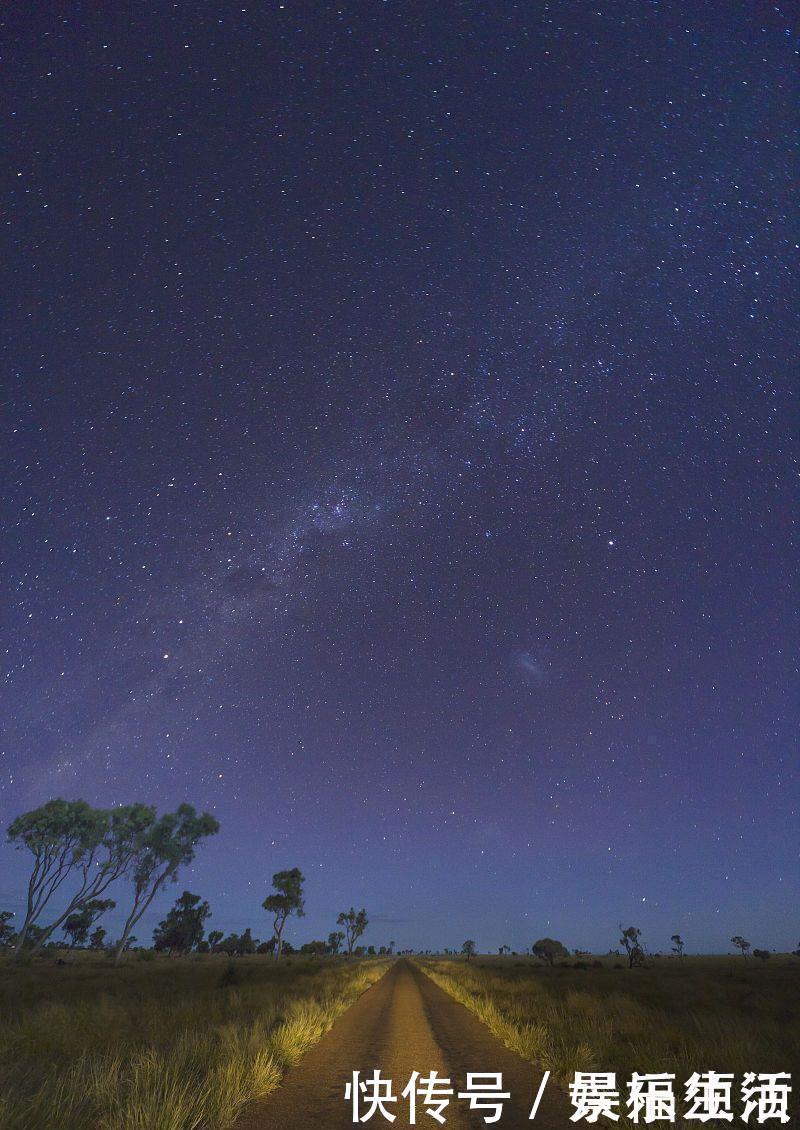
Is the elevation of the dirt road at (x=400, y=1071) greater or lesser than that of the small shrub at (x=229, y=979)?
greater

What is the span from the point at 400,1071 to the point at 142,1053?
4.55 metres

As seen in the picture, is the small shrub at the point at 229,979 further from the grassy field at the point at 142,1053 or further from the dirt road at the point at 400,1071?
the dirt road at the point at 400,1071

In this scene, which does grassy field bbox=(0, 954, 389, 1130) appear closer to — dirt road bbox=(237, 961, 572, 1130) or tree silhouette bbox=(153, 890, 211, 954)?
dirt road bbox=(237, 961, 572, 1130)

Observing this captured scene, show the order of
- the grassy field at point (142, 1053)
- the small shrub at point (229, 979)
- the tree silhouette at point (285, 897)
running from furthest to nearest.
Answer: the tree silhouette at point (285, 897), the small shrub at point (229, 979), the grassy field at point (142, 1053)

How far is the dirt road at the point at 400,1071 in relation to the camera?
23.6 feet

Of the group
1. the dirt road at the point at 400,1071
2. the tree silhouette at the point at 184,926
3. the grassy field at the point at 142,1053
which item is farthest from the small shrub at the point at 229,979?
the tree silhouette at the point at 184,926

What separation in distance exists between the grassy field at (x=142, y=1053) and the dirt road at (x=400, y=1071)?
495mm

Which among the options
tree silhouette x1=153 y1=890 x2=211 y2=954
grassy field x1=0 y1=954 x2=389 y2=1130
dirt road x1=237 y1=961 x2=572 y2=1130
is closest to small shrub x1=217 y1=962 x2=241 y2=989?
grassy field x1=0 y1=954 x2=389 y2=1130

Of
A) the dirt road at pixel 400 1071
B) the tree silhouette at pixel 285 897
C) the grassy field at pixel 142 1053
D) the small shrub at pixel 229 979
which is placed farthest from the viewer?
the tree silhouette at pixel 285 897

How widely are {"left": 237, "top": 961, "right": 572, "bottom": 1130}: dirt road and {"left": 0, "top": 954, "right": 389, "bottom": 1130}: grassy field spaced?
1.62ft

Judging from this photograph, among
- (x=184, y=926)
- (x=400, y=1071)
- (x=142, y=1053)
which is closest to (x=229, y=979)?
(x=400, y=1071)

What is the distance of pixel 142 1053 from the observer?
28.3 feet

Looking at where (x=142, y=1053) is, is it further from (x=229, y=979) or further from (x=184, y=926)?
(x=184, y=926)

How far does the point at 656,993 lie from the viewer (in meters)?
29.6
